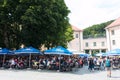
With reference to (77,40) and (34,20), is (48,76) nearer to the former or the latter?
(34,20)

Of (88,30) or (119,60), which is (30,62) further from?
(88,30)

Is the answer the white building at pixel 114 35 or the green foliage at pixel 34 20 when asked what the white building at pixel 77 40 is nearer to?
the white building at pixel 114 35

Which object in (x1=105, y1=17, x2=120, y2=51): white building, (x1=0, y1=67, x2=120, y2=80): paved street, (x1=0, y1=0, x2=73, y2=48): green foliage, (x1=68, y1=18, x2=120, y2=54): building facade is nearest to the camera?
(x1=0, y1=67, x2=120, y2=80): paved street

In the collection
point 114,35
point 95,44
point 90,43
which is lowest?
point 95,44

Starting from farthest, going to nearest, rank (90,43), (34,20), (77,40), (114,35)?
(90,43) < (77,40) < (114,35) < (34,20)

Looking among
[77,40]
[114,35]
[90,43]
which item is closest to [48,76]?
[114,35]

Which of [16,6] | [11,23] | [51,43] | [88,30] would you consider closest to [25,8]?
[16,6]

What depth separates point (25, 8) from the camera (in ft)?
117

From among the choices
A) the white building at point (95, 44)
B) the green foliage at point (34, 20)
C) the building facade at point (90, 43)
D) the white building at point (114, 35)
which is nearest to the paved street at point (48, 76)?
the green foliage at point (34, 20)

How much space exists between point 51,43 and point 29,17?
6778 mm

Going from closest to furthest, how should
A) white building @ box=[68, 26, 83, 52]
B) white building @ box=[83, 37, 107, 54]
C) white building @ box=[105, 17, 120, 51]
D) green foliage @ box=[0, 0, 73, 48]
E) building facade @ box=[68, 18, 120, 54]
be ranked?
green foliage @ box=[0, 0, 73, 48] → white building @ box=[105, 17, 120, 51] → building facade @ box=[68, 18, 120, 54] → white building @ box=[68, 26, 83, 52] → white building @ box=[83, 37, 107, 54]

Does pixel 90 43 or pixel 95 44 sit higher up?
pixel 90 43

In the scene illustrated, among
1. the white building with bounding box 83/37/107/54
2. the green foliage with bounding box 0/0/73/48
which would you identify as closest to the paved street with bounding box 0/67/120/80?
the green foliage with bounding box 0/0/73/48

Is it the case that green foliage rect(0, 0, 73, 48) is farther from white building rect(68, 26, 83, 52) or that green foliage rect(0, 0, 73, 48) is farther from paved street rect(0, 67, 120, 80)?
white building rect(68, 26, 83, 52)
